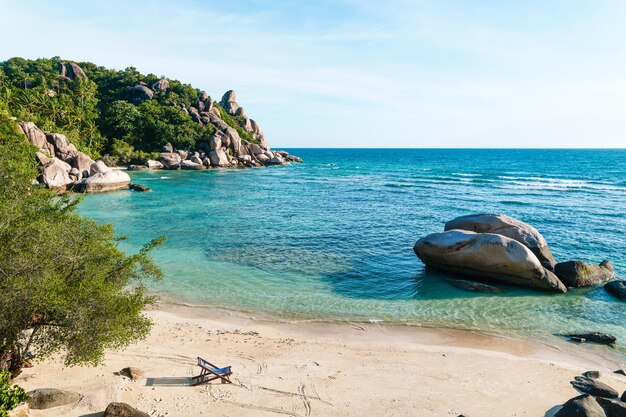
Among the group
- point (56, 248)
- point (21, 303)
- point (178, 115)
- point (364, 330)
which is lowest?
point (364, 330)

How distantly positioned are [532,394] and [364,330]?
21.2ft

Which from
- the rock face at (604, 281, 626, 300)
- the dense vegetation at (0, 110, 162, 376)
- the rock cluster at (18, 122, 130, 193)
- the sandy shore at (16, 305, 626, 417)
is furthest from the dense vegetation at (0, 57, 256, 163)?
the rock face at (604, 281, 626, 300)

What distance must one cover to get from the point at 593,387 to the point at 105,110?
9850 centimetres

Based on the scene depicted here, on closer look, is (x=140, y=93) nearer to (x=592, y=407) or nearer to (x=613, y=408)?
(x=592, y=407)

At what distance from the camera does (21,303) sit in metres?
9.14

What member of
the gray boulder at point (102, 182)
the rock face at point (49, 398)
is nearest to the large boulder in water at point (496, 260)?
the rock face at point (49, 398)

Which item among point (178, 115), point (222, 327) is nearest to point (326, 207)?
point (222, 327)

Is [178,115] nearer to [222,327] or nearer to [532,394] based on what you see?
[222,327]

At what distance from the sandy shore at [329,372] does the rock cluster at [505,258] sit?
541 centimetres

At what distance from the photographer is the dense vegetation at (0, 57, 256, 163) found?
72.8m

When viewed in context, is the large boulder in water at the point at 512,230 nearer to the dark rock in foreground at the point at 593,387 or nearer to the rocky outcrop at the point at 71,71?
the dark rock in foreground at the point at 593,387

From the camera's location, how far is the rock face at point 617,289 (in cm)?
1986

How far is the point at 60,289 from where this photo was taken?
31.3ft

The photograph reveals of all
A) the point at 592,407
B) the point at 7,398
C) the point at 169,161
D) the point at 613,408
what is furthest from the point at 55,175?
the point at 613,408
